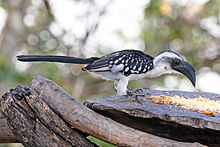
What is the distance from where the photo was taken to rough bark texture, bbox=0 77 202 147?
3.78 ft

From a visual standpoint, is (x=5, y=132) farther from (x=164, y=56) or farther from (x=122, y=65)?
(x=164, y=56)

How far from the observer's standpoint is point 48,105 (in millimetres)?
1196

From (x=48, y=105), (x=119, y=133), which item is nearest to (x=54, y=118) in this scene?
(x=48, y=105)

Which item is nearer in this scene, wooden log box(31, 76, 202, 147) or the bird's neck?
wooden log box(31, 76, 202, 147)

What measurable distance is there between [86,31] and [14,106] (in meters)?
1.82

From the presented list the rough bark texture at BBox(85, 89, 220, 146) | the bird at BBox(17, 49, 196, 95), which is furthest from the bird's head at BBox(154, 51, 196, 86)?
the rough bark texture at BBox(85, 89, 220, 146)

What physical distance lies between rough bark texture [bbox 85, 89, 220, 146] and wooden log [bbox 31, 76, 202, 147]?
30 mm

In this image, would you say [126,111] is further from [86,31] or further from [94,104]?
[86,31]

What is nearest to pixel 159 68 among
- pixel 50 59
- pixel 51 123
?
pixel 50 59

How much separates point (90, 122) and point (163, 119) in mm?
152

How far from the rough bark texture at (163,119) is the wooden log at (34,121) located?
0.08 metres

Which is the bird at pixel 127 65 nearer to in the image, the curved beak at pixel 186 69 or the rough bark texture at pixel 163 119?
the curved beak at pixel 186 69

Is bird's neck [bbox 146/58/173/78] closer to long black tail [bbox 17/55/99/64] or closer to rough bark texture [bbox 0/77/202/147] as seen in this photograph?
long black tail [bbox 17/55/99/64]

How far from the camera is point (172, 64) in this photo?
146cm
